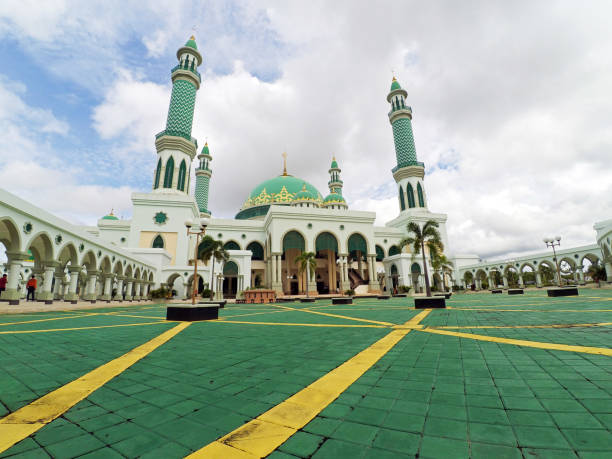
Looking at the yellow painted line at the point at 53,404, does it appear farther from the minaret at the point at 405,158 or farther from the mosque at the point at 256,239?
the minaret at the point at 405,158

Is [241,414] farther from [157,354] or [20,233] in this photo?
[20,233]

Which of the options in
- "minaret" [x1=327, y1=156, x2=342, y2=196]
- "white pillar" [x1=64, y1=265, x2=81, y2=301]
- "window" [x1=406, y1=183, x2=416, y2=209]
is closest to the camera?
"white pillar" [x1=64, y1=265, x2=81, y2=301]

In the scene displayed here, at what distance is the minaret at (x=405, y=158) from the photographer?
45.8m

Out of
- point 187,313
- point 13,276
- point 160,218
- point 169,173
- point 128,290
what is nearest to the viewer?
point 187,313

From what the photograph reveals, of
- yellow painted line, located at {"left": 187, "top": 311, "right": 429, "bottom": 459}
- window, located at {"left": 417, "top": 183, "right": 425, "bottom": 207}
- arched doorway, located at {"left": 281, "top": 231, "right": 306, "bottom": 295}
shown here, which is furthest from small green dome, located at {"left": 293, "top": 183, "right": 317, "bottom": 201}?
yellow painted line, located at {"left": 187, "top": 311, "right": 429, "bottom": 459}

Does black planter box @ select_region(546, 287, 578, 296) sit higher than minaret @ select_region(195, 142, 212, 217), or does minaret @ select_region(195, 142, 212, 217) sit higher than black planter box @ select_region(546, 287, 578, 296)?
minaret @ select_region(195, 142, 212, 217)

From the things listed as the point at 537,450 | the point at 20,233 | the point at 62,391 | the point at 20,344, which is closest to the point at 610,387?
the point at 537,450

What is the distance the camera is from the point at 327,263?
42.9 m

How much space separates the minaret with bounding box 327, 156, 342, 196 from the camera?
2354 inches

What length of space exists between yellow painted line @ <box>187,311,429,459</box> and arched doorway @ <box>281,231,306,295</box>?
107ft

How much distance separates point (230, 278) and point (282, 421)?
38.4 m

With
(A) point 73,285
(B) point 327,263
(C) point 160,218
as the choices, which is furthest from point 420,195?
(A) point 73,285

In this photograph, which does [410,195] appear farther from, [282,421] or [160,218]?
[282,421]

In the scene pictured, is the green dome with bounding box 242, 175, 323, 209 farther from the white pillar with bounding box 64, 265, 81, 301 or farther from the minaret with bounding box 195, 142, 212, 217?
the white pillar with bounding box 64, 265, 81, 301
